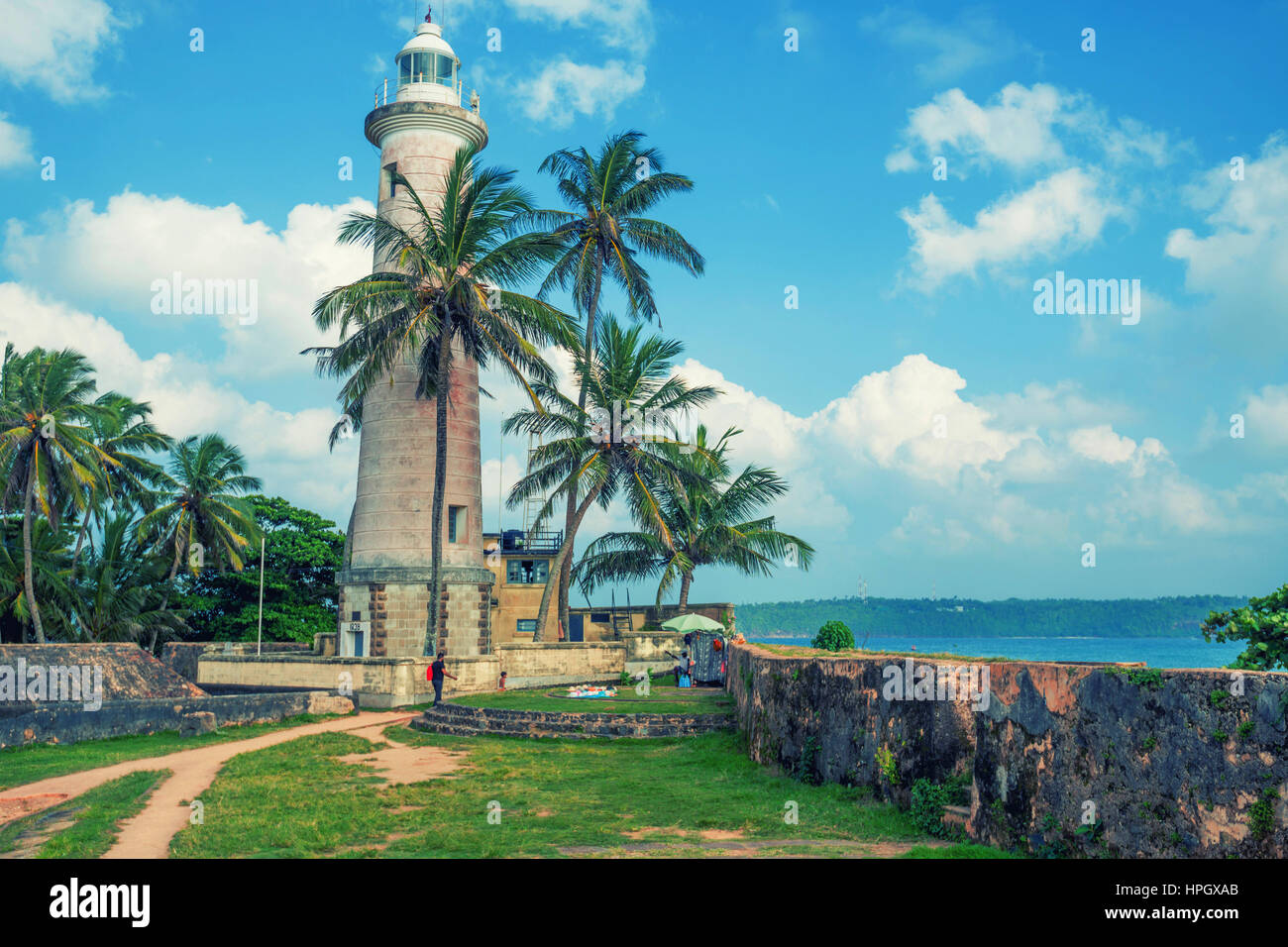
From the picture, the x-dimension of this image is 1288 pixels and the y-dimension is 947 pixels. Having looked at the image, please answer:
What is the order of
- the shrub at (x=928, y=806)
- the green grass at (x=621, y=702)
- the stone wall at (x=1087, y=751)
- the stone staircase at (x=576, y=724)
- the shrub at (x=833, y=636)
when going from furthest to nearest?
1. the shrub at (x=833, y=636)
2. the green grass at (x=621, y=702)
3. the stone staircase at (x=576, y=724)
4. the shrub at (x=928, y=806)
5. the stone wall at (x=1087, y=751)

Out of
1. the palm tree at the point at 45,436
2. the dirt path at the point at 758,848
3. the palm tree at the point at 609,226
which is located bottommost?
the dirt path at the point at 758,848

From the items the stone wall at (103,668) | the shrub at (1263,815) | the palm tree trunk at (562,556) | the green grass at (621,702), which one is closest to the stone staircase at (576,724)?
the green grass at (621,702)

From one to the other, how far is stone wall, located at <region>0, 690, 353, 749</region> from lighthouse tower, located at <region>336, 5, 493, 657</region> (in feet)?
19.9

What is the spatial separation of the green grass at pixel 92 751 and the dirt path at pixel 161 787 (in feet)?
1.31

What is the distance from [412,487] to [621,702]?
11869mm

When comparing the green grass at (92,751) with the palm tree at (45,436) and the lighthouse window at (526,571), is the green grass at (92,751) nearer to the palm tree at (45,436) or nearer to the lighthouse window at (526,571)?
the palm tree at (45,436)

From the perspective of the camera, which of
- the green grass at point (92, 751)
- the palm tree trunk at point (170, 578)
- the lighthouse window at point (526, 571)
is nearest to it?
the green grass at point (92, 751)

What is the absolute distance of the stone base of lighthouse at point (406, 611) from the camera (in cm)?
3069

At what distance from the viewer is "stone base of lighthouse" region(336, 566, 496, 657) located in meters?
30.7

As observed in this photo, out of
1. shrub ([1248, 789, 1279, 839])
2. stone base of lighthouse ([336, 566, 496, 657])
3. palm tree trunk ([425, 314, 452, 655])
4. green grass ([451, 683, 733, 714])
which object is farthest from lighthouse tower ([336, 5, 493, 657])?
shrub ([1248, 789, 1279, 839])

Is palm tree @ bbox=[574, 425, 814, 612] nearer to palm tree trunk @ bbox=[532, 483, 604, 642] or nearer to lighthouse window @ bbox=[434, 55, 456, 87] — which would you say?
palm tree trunk @ bbox=[532, 483, 604, 642]

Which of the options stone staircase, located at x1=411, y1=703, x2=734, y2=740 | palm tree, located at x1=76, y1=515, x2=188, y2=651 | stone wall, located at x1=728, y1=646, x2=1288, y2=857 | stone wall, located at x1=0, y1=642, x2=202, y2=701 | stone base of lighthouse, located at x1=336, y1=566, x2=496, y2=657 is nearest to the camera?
stone wall, located at x1=728, y1=646, x2=1288, y2=857

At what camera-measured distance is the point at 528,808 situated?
40.6ft

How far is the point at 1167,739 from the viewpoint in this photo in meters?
7.88
